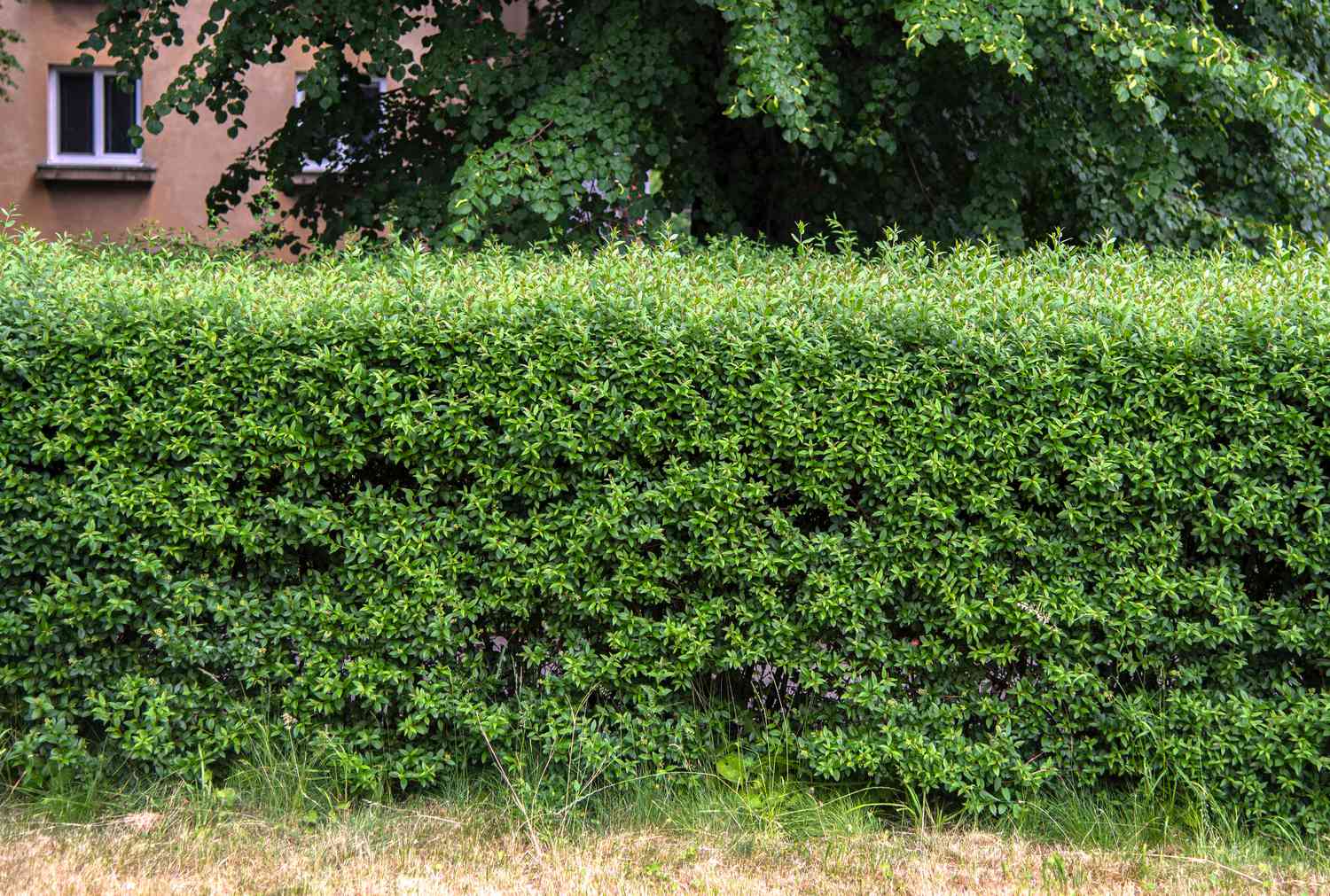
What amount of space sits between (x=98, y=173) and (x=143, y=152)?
0.65 metres

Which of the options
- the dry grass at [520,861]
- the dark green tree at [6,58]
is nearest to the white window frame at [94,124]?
the dark green tree at [6,58]

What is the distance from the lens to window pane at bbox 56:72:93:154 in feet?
53.0

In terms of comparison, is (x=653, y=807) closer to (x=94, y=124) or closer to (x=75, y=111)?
(x=94, y=124)

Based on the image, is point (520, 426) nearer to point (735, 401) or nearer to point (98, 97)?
point (735, 401)

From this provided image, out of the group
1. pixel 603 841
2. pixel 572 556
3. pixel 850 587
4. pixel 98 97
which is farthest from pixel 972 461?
pixel 98 97

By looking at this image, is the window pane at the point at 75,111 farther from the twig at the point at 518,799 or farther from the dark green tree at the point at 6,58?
the twig at the point at 518,799

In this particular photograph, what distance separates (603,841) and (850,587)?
1.15 meters

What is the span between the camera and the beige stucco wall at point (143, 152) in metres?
15.7

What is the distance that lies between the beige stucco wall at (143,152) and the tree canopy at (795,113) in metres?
8.11

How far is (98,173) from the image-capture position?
52.4 ft

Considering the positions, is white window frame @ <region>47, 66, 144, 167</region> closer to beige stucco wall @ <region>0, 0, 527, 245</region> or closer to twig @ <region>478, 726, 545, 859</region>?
beige stucco wall @ <region>0, 0, 527, 245</region>

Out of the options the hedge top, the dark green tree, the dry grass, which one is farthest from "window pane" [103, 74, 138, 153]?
the dry grass

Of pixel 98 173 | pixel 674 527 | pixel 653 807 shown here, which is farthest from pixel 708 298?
pixel 98 173

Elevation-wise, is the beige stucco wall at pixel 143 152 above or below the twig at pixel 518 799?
above
